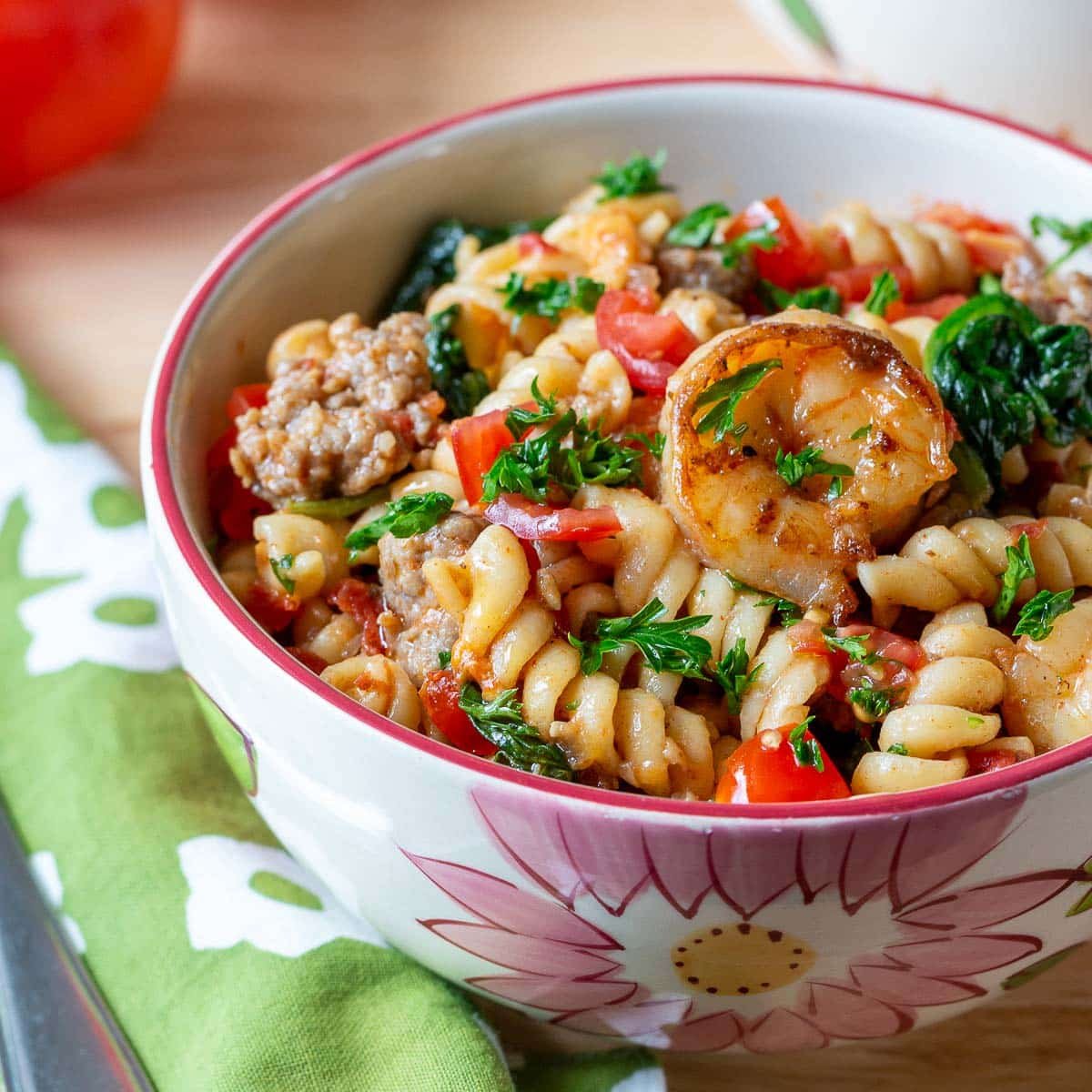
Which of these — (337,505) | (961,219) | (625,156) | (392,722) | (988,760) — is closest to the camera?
(392,722)

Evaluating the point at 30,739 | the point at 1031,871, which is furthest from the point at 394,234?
the point at 1031,871

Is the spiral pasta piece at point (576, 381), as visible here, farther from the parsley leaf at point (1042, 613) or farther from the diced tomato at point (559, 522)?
the parsley leaf at point (1042, 613)

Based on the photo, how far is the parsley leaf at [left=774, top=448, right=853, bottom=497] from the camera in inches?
86.5

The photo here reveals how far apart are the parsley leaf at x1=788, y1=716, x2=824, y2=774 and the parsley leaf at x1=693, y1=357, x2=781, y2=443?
0.46m

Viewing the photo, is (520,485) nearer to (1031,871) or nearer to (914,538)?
(914,538)

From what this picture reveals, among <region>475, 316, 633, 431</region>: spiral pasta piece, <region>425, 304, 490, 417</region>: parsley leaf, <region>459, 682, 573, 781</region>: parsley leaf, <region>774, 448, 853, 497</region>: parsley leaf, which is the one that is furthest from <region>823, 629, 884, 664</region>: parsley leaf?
<region>425, 304, 490, 417</region>: parsley leaf

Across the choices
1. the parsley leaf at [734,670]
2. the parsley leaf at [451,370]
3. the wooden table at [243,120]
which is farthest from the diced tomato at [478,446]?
the wooden table at [243,120]

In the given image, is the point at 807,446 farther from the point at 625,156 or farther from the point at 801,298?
the point at 625,156

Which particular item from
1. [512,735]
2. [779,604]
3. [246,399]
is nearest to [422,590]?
[512,735]

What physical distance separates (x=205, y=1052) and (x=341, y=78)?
3.76 m

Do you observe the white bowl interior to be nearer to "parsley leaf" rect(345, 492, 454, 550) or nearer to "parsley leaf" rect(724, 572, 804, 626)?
"parsley leaf" rect(345, 492, 454, 550)

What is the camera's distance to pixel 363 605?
8.16 feet

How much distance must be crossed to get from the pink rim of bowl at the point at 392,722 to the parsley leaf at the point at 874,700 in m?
0.33

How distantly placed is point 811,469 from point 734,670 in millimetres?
343
